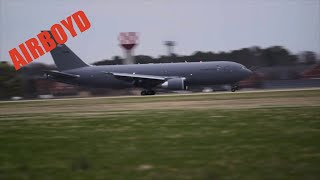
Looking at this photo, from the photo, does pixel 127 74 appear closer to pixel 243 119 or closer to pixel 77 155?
pixel 243 119

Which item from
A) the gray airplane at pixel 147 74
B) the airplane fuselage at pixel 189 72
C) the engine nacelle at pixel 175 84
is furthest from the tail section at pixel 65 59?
the engine nacelle at pixel 175 84

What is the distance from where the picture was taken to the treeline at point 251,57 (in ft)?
347

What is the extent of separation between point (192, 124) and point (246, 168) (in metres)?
6.38

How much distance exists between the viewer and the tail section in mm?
51062

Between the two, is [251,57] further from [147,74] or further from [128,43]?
[147,74]

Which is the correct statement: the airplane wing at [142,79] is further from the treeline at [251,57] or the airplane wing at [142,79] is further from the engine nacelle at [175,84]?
the treeline at [251,57]

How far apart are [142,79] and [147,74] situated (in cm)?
94

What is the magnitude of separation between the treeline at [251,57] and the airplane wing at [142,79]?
181 feet

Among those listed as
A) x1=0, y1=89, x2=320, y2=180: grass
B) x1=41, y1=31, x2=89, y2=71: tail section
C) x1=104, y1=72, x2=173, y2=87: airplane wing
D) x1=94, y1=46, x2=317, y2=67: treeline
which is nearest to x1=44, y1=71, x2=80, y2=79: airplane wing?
x1=41, y1=31, x2=89, y2=71: tail section

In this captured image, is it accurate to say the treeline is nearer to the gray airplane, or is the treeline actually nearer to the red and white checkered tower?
the red and white checkered tower

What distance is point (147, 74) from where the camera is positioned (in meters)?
47.5

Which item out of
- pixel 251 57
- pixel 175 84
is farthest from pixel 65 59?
pixel 251 57

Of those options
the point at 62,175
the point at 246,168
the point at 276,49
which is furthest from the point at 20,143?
the point at 276,49

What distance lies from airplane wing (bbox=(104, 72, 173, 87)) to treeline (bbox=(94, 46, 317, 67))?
55.2 meters
